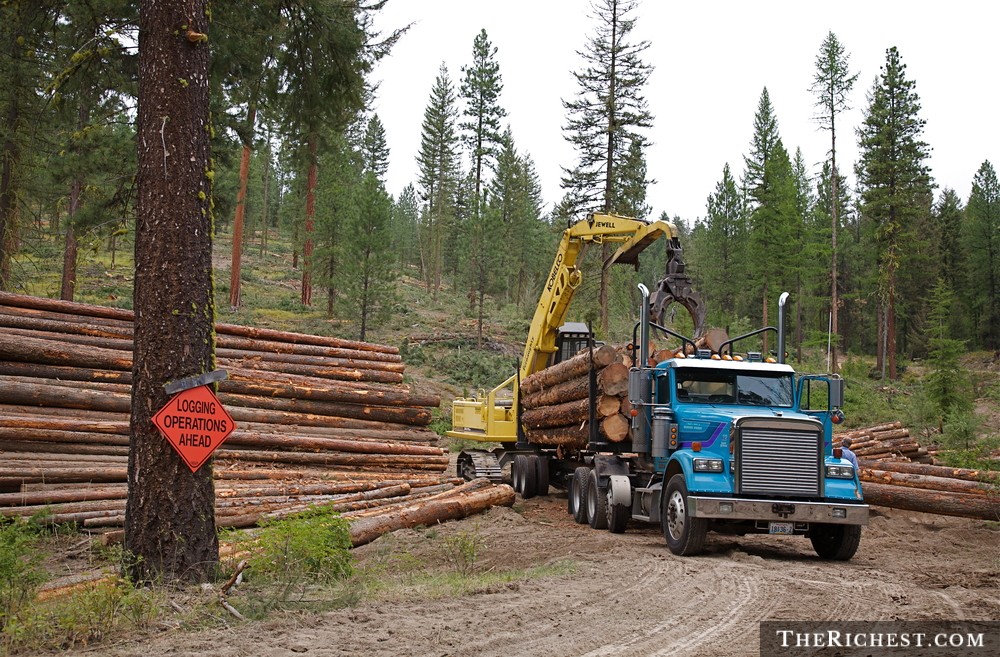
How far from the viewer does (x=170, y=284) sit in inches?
288

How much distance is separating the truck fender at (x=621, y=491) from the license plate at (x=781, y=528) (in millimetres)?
2617

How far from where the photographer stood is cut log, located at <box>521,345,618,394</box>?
1359 cm

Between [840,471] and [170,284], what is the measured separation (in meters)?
8.35

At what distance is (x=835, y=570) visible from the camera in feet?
30.7

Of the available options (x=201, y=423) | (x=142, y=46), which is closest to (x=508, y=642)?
(x=201, y=423)

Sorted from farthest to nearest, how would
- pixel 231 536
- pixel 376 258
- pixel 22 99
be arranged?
pixel 376 258, pixel 22 99, pixel 231 536

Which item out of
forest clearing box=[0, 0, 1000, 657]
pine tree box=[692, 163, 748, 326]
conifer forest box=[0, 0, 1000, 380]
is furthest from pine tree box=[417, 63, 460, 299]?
forest clearing box=[0, 0, 1000, 657]

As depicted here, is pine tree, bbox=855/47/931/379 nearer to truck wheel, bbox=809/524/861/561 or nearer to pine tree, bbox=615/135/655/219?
pine tree, bbox=615/135/655/219

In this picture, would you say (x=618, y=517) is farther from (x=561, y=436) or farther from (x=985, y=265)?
(x=985, y=265)

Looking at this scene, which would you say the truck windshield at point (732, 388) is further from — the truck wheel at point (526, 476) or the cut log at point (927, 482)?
the truck wheel at point (526, 476)

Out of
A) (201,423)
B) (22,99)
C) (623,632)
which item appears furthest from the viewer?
(22,99)

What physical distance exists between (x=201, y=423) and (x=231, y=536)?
89.8 inches

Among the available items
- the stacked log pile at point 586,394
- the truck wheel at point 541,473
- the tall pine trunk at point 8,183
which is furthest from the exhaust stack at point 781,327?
the tall pine trunk at point 8,183

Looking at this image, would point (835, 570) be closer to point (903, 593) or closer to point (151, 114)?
point (903, 593)
